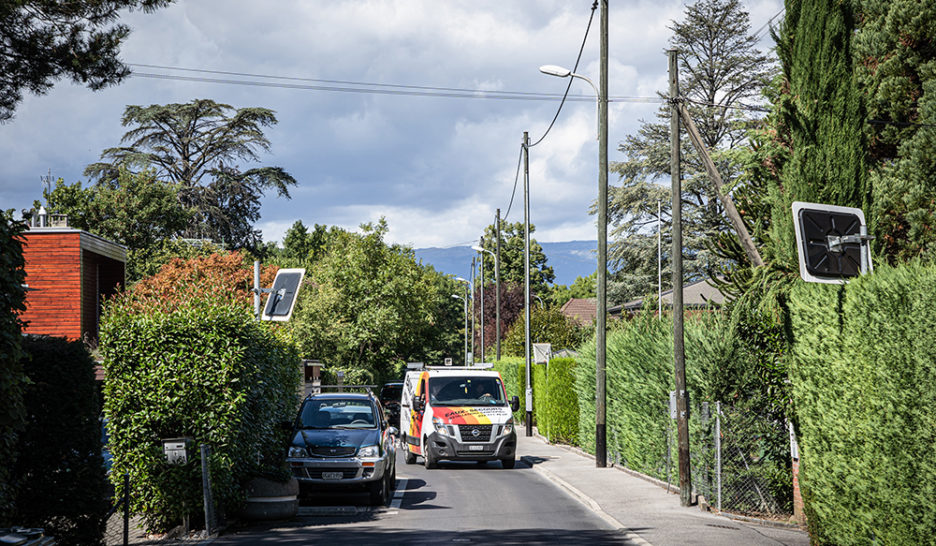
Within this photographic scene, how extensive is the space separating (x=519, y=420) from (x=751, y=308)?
97.3 feet

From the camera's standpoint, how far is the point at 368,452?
49.1 ft

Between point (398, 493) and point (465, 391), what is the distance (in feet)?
20.2

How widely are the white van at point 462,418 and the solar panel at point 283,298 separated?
18.5 ft

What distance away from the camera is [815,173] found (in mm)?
11312

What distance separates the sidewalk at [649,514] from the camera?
11.4 meters

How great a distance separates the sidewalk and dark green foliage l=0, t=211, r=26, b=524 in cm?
732

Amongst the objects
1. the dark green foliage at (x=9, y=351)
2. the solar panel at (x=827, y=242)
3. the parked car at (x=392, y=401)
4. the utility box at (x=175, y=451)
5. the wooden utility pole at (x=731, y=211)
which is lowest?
the parked car at (x=392, y=401)

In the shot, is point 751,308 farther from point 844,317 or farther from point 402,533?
point 402,533

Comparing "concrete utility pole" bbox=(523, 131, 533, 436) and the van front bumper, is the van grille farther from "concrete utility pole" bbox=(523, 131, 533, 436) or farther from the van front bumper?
"concrete utility pole" bbox=(523, 131, 533, 436)

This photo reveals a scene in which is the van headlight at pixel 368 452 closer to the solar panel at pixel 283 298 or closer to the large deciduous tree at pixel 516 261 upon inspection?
the solar panel at pixel 283 298

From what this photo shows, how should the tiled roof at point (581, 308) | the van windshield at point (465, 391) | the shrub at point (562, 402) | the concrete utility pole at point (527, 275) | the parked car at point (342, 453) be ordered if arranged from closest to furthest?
the parked car at point (342, 453) → the van windshield at point (465, 391) → the shrub at point (562, 402) → the concrete utility pole at point (527, 275) → the tiled roof at point (581, 308)

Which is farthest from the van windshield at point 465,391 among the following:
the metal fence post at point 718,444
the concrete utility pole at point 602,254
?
the metal fence post at point 718,444

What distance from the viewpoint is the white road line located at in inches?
605

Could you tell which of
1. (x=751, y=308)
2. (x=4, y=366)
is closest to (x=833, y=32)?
(x=751, y=308)
